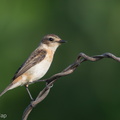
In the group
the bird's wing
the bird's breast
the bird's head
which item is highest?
the bird's head

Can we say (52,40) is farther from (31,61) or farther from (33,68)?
(33,68)

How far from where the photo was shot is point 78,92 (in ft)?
22.1

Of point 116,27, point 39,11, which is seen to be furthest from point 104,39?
point 39,11

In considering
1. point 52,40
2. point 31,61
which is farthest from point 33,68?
point 52,40

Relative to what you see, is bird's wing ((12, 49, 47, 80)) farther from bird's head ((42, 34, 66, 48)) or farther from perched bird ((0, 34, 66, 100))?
bird's head ((42, 34, 66, 48))

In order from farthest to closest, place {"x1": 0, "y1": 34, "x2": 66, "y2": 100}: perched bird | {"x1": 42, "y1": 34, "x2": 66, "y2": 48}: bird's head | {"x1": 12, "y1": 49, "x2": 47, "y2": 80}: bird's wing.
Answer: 1. {"x1": 42, "y1": 34, "x2": 66, "y2": 48}: bird's head
2. {"x1": 12, "y1": 49, "x2": 47, "y2": 80}: bird's wing
3. {"x1": 0, "y1": 34, "x2": 66, "y2": 100}: perched bird

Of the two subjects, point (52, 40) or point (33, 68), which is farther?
point (52, 40)

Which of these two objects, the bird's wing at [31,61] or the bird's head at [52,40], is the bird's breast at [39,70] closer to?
the bird's wing at [31,61]

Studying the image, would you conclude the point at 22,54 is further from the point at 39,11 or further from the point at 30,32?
the point at 39,11

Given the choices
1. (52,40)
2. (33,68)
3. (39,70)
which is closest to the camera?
(39,70)

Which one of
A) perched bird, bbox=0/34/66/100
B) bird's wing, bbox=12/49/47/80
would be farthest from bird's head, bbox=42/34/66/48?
bird's wing, bbox=12/49/47/80

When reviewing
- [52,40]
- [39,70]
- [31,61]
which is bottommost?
[39,70]

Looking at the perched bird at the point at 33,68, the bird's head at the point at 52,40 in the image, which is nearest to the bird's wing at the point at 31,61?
the perched bird at the point at 33,68

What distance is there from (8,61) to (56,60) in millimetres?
1015
